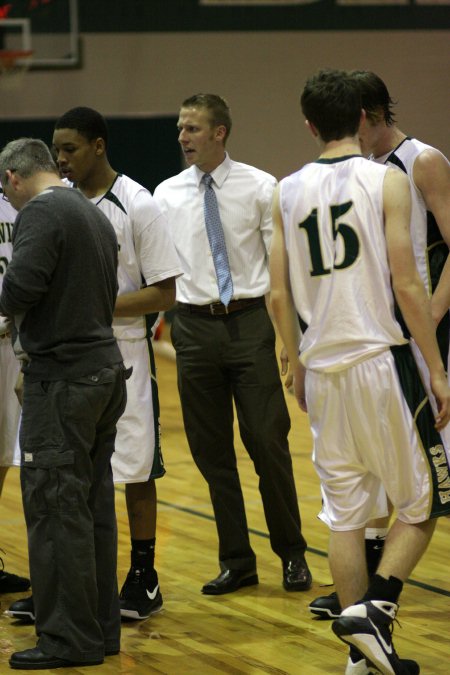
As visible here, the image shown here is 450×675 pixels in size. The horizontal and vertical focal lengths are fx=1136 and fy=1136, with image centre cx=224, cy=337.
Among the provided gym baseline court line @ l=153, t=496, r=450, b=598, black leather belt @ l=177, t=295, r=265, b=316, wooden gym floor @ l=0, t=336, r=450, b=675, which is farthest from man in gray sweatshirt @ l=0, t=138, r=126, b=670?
gym baseline court line @ l=153, t=496, r=450, b=598

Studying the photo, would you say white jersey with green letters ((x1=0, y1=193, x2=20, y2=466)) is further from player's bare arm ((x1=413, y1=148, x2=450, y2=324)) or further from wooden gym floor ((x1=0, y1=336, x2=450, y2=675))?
player's bare arm ((x1=413, y1=148, x2=450, y2=324))

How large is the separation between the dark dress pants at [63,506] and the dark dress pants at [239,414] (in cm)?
96

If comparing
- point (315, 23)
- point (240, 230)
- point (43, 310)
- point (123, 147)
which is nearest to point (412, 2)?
point (315, 23)

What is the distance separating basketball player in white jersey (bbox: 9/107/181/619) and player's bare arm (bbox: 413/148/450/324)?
96 cm

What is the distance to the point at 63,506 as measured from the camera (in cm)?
358

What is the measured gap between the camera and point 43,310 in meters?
3.60

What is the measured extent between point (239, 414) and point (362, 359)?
1425mm

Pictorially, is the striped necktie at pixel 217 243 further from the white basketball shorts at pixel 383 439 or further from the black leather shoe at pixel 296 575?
the white basketball shorts at pixel 383 439

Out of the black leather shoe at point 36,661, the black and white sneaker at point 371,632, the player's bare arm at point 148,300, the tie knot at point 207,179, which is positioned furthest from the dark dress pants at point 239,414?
the black and white sneaker at point 371,632

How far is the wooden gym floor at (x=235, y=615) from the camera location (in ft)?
12.1

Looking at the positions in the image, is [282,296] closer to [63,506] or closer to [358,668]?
[63,506]

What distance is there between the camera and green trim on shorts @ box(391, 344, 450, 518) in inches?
131

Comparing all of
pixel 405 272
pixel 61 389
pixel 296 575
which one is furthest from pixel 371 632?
pixel 296 575

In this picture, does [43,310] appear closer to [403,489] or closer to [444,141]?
[403,489]
